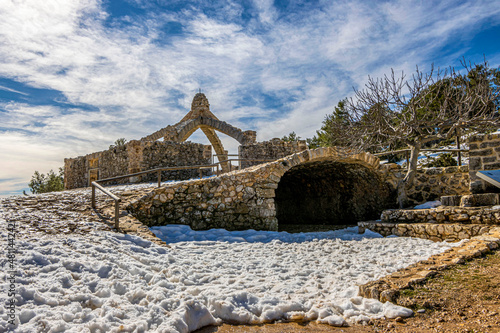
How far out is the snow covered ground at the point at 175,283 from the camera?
2.64 metres

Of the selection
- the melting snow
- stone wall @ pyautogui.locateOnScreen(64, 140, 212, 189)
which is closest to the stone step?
the melting snow

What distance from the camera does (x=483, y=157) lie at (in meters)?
7.25

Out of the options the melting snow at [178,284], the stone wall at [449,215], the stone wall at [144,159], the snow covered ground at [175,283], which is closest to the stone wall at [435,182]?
the stone wall at [449,215]

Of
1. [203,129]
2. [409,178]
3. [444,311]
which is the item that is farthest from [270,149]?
[444,311]

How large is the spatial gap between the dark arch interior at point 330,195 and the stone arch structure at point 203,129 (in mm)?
6861

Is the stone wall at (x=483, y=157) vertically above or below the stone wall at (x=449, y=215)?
above

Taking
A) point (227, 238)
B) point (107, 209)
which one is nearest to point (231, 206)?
point (227, 238)

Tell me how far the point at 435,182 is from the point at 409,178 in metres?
1.12

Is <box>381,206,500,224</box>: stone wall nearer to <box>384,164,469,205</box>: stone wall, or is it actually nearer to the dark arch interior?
<box>384,164,469,205</box>: stone wall

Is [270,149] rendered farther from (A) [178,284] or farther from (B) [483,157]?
(A) [178,284]

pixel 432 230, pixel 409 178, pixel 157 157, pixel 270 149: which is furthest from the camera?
pixel 270 149

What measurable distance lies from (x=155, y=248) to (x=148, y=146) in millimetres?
8045

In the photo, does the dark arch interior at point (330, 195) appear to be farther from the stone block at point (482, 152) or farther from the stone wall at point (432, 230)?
the stone wall at point (432, 230)

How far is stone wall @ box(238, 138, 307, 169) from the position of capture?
14641 mm
